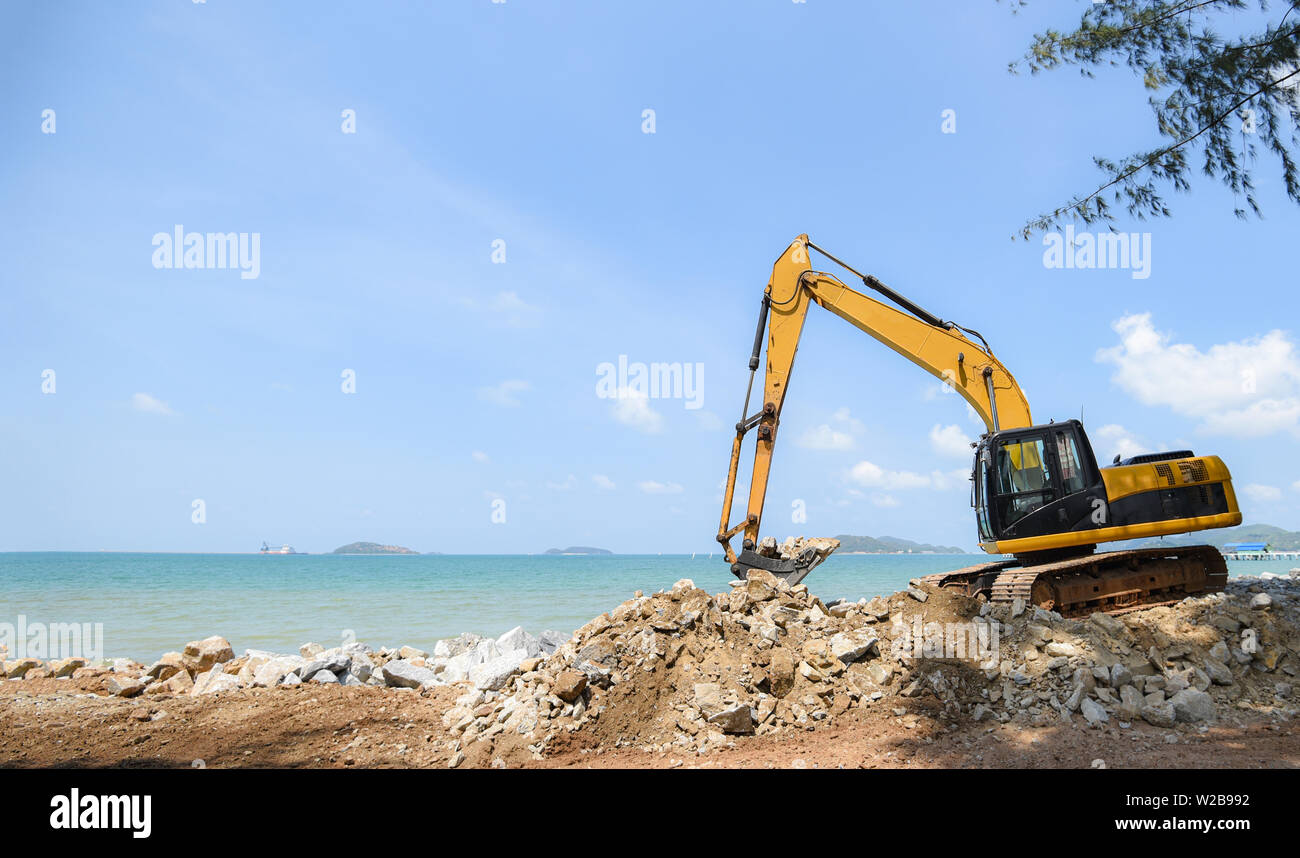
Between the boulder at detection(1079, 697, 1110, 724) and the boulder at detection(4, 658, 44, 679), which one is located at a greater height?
the boulder at detection(1079, 697, 1110, 724)

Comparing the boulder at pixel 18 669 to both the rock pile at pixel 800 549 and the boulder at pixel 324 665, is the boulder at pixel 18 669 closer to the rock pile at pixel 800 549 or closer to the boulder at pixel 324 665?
the boulder at pixel 324 665

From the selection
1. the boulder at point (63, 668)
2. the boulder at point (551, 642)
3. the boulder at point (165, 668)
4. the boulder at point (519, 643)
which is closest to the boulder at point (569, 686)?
the boulder at point (551, 642)

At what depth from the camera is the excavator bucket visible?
945 centimetres

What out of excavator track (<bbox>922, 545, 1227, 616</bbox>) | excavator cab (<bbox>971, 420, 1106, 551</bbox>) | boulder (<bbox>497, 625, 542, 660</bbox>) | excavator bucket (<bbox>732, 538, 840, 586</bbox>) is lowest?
boulder (<bbox>497, 625, 542, 660</bbox>)

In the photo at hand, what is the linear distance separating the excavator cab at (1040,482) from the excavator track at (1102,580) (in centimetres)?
47

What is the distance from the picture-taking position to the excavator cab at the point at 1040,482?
30.0 ft

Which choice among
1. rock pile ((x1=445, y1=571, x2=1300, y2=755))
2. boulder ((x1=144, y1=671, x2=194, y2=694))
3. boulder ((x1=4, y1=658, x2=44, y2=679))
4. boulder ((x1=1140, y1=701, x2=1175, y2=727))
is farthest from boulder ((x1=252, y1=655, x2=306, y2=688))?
boulder ((x1=1140, y1=701, x2=1175, y2=727))

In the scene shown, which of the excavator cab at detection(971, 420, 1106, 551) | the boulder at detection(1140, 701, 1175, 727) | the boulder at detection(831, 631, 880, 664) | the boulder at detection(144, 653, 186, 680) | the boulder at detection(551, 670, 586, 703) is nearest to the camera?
the boulder at detection(1140, 701, 1175, 727)

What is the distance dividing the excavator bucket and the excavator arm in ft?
4.43

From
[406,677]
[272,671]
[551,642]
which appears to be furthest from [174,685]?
[551,642]

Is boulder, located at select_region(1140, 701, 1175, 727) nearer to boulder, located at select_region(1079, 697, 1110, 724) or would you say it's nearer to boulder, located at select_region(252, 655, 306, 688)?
boulder, located at select_region(1079, 697, 1110, 724)

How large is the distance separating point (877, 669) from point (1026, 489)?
141 inches

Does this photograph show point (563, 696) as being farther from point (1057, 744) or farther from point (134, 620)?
point (134, 620)

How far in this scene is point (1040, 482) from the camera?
30.3ft
